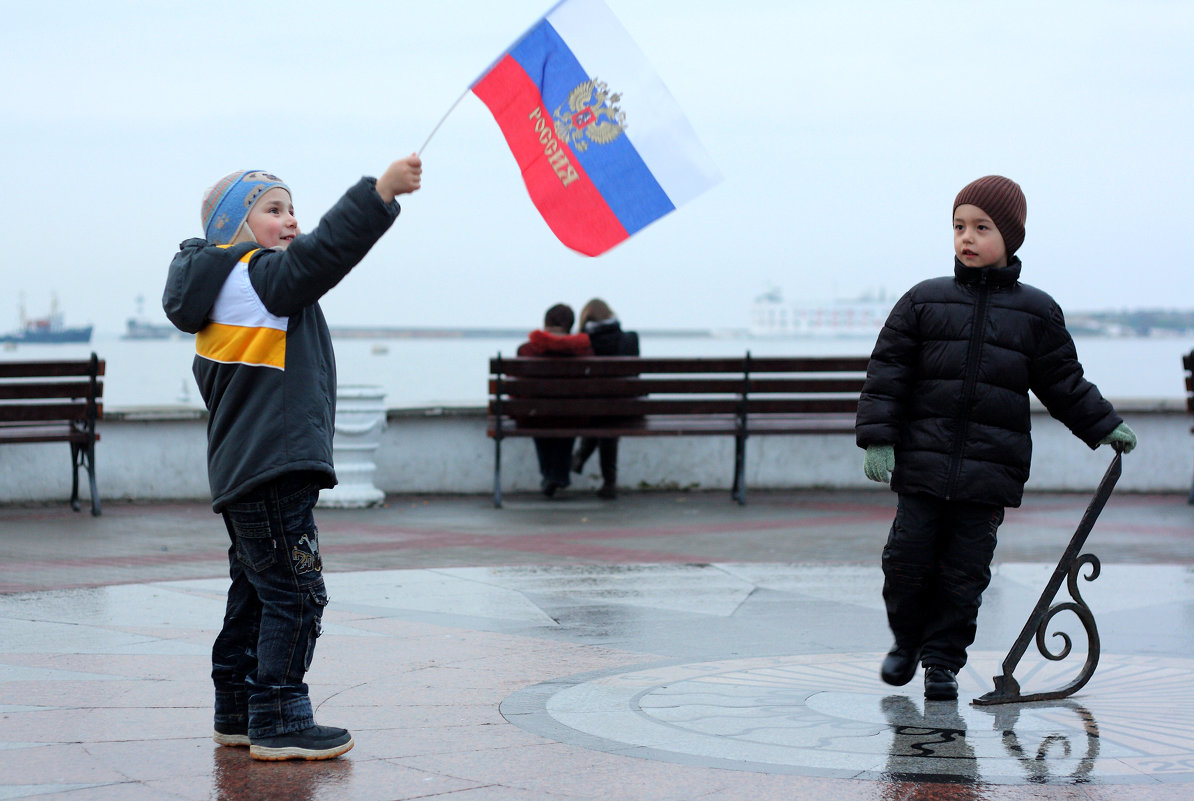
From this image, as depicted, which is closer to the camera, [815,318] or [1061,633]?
[1061,633]

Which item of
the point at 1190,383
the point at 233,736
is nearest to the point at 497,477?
the point at 1190,383

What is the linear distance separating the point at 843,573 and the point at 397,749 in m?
3.84

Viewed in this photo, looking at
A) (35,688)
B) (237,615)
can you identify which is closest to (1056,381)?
(237,615)

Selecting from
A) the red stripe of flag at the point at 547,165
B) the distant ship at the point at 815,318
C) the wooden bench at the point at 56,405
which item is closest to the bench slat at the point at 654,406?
the wooden bench at the point at 56,405

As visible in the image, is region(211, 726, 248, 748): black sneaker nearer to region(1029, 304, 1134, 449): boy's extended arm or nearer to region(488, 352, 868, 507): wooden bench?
region(1029, 304, 1134, 449): boy's extended arm

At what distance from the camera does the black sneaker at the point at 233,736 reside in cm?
370

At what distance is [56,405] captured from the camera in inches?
360

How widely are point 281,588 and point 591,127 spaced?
1.78m

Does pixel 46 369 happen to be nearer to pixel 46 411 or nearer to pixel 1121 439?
pixel 46 411

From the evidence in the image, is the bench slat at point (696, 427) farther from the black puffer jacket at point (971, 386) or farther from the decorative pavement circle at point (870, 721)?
the black puffer jacket at point (971, 386)

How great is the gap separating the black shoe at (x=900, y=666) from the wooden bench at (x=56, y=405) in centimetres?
629

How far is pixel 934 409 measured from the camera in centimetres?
436

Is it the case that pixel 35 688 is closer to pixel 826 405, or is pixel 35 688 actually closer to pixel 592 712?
pixel 592 712

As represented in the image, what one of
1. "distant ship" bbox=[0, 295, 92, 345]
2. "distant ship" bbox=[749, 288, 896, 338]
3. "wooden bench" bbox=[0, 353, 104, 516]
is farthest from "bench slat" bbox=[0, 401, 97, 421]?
"distant ship" bbox=[749, 288, 896, 338]
